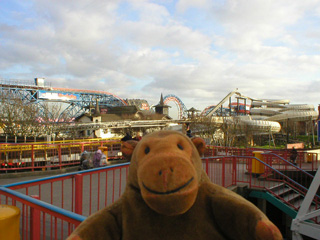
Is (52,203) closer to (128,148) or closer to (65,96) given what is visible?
(128,148)

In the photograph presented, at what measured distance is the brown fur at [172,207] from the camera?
6.38 ft

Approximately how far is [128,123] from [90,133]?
336 inches

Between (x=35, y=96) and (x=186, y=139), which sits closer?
(x=186, y=139)

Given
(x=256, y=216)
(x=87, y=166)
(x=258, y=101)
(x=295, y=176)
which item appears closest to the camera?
(x=256, y=216)

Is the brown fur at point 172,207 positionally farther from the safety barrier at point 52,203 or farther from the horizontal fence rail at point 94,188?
the horizontal fence rail at point 94,188

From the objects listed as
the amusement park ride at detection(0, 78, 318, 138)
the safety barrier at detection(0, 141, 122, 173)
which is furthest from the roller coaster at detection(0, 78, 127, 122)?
the safety barrier at detection(0, 141, 122, 173)

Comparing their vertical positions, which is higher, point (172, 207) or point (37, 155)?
point (172, 207)

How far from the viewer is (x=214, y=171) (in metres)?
9.28

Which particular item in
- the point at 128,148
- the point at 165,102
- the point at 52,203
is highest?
the point at 165,102

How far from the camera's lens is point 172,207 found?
75.9 inches

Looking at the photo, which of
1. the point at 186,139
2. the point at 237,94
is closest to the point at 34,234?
the point at 186,139

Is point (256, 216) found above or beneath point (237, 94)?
beneath

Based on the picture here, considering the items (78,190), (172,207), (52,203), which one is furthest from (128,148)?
(52,203)

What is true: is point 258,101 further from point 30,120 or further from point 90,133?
point 30,120
